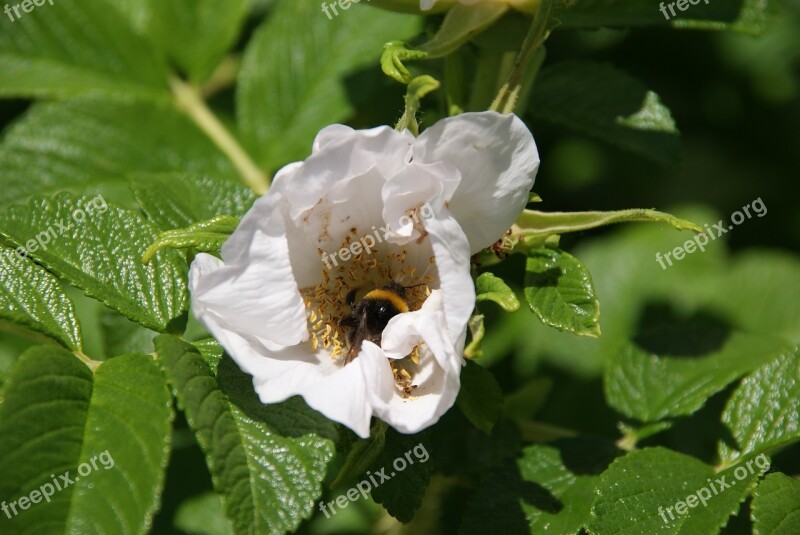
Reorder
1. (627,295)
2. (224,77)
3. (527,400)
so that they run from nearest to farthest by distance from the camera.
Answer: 1. (527,400)
2. (627,295)
3. (224,77)

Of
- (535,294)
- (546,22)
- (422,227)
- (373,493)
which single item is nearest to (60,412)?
(373,493)

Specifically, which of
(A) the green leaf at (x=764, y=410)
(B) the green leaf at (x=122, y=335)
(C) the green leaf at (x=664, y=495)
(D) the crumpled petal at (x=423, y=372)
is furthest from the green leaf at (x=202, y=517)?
(A) the green leaf at (x=764, y=410)

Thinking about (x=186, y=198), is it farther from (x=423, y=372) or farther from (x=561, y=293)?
(x=561, y=293)

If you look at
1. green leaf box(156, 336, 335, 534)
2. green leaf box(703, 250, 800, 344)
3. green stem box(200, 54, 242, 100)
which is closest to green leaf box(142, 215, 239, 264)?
green leaf box(156, 336, 335, 534)

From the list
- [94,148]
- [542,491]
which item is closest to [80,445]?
[542,491]

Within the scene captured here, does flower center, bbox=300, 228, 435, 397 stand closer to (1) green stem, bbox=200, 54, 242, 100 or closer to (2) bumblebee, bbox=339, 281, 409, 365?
(2) bumblebee, bbox=339, 281, 409, 365

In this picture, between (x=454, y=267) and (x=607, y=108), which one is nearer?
(x=454, y=267)

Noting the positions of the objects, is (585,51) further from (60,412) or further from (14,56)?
(60,412)

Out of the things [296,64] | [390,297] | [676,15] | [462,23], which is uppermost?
[462,23]
